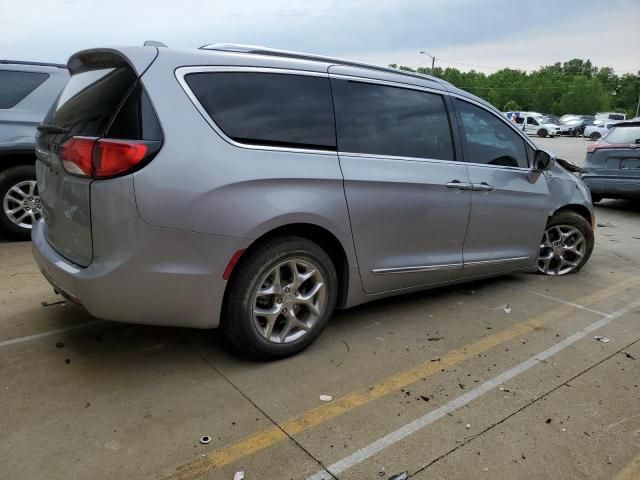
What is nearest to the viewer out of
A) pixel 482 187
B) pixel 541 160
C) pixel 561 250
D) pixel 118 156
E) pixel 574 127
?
pixel 118 156

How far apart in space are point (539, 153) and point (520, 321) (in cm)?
156

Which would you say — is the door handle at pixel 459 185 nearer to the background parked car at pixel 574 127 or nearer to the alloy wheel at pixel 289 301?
the alloy wheel at pixel 289 301

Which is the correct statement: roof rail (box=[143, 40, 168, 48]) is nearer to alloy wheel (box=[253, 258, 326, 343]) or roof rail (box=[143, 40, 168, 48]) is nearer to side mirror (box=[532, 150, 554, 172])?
alloy wheel (box=[253, 258, 326, 343])

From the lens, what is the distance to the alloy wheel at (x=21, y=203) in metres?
5.59

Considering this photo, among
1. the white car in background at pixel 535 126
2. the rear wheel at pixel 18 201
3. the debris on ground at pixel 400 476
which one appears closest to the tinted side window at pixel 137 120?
the debris on ground at pixel 400 476

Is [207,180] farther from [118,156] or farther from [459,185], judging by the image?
[459,185]

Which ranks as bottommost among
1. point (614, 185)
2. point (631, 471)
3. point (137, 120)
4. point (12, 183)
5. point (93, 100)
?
point (631, 471)

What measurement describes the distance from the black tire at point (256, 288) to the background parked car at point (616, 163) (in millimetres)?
6901

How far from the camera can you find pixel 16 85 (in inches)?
227

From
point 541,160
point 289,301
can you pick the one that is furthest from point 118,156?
point 541,160

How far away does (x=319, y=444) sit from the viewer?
2447mm

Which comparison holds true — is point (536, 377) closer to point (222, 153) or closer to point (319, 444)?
point (319, 444)

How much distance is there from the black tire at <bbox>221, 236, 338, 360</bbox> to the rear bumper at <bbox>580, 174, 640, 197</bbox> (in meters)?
7.07

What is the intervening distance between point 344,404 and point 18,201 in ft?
15.2
